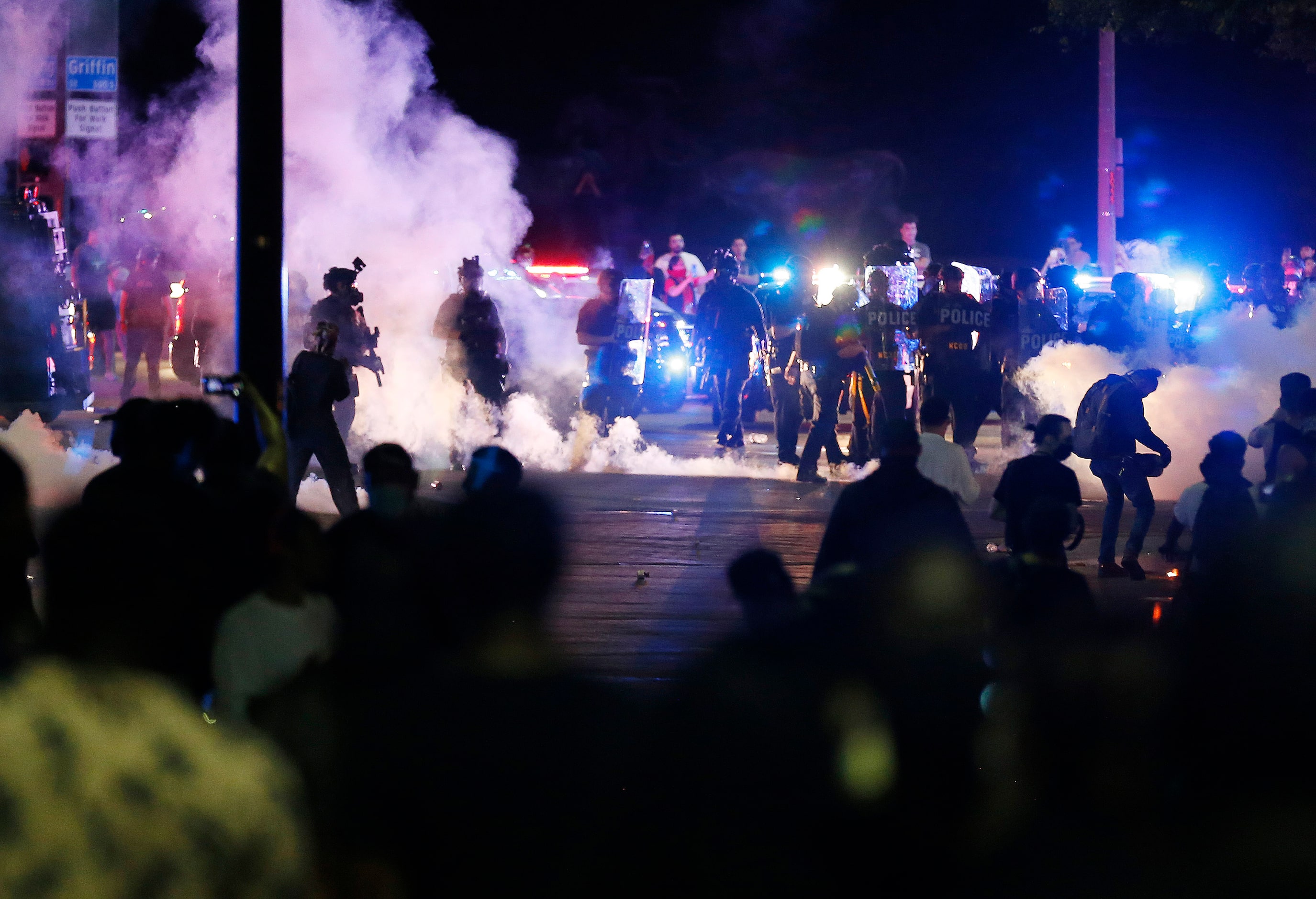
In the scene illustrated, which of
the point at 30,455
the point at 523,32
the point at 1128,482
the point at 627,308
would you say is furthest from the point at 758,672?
the point at 523,32

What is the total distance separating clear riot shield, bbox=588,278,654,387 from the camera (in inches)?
575

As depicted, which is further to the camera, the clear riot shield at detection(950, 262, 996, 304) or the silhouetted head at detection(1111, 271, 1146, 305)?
the clear riot shield at detection(950, 262, 996, 304)

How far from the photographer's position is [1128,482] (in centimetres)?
880

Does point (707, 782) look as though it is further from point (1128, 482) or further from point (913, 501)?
point (1128, 482)

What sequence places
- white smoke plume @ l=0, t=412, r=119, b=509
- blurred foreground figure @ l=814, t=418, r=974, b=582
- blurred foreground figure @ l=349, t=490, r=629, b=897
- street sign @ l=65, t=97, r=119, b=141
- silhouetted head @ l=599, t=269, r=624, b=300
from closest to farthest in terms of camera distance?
blurred foreground figure @ l=349, t=490, r=629, b=897
blurred foreground figure @ l=814, t=418, r=974, b=582
white smoke plume @ l=0, t=412, r=119, b=509
silhouetted head @ l=599, t=269, r=624, b=300
street sign @ l=65, t=97, r=119, b=141

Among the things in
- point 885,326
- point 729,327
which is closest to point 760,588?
point 885,326

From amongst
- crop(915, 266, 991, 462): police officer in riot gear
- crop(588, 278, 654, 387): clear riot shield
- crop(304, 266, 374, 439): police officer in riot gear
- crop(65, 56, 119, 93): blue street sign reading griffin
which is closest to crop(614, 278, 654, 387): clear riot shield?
crop(588, 278, 654, 387): clear riot shield

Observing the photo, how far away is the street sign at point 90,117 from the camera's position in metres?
26.1

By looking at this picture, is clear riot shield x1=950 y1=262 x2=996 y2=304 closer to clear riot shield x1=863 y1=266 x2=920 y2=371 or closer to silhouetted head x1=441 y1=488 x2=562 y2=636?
clear riot shield x1=863 y1=266 x2=920 y2=371

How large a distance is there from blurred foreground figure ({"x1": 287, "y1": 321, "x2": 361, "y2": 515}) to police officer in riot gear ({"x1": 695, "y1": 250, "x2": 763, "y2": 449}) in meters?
6.09

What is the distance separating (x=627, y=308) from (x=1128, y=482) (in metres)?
8.06

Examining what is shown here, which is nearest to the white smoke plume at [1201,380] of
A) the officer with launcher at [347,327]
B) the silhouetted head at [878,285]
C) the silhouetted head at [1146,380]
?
the silhouetted head at [878,285]

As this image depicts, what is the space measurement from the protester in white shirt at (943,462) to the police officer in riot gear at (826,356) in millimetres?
5473

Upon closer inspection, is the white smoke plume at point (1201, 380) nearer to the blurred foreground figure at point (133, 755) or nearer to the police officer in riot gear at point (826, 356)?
the police officer in riot gear at point (826, 356)
